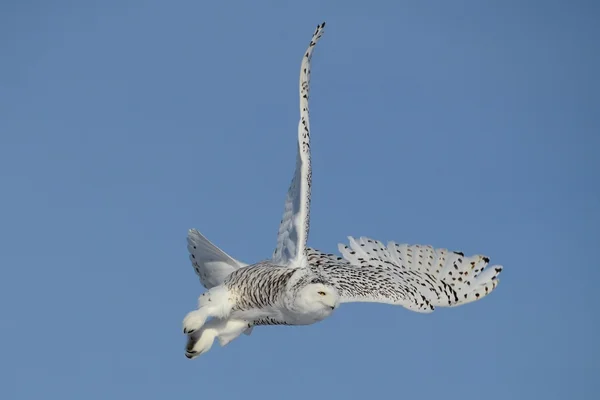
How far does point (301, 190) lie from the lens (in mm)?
15141

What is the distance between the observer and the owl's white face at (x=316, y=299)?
1434cm

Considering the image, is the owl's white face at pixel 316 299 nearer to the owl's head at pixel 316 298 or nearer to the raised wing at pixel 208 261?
the owl's head at pixel 316 298

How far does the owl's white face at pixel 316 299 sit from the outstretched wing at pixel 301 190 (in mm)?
928

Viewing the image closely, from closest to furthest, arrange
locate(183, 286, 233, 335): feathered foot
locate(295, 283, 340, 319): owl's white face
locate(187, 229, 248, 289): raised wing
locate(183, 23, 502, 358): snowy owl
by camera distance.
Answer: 1. locate(295, 283, 340, 319): owl's white face
2. locate(183, 23, 502, 358): snowy owl
3. locate(183, 286, 233, 335): feathered foot
4. locate(187, 229, 248, 289): raised wing

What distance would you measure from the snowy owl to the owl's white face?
12mm

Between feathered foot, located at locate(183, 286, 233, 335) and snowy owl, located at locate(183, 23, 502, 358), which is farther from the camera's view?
feathered foot, located at locate(183, 286, 233, 335)

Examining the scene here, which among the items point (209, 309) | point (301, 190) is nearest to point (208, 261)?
point (209, 309)

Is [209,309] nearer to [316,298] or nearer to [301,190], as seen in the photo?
[316,298]

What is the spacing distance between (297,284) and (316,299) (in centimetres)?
39

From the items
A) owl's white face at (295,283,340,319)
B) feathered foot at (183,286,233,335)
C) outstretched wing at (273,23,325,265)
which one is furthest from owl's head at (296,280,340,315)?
feathered foot at (183,286,233,335)

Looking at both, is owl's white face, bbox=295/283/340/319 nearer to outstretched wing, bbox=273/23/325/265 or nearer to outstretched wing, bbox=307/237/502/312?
outstretched wing, bbox=273/23/325/265

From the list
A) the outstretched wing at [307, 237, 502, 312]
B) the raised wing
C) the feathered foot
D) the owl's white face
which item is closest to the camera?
the owl's white face

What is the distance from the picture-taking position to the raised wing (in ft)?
53.5

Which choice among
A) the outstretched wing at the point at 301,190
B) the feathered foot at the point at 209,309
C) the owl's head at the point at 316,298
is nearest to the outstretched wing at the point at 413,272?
the outstretched wing at the point at 301,190
